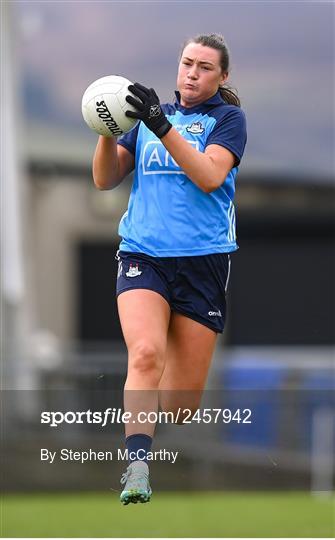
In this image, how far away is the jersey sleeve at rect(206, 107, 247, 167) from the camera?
229 inches

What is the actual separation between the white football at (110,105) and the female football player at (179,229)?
114mm

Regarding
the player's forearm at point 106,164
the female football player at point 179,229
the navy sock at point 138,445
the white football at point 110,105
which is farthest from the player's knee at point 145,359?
the white football at point 110,105

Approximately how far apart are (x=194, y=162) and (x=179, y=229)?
1.18 feet

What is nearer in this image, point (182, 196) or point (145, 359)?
point (145, 359)

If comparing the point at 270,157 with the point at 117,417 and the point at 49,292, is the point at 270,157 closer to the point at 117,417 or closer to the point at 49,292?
the point at 49,292

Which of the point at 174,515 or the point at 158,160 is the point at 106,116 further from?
the point at 174,515

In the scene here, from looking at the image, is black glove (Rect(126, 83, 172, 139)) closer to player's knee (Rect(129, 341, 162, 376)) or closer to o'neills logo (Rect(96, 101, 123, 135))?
o'neills logo (Rect(96, 101, 123, 135))

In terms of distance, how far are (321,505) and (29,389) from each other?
4.50m

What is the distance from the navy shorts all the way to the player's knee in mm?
301

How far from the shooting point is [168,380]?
6133 mm

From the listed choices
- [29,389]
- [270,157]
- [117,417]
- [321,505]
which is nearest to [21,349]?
[29,389]

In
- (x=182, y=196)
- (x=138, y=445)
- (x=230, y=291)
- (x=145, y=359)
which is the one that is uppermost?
(x=230, y=291)

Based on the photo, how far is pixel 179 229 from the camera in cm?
581

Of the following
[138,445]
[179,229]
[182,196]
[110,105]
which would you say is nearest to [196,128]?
[182,196]
